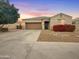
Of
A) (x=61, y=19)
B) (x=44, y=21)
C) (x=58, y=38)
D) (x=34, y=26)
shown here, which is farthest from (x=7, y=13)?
(x=58, y=38)

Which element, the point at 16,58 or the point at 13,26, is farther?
the point at 13,26

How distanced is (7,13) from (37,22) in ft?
51.5

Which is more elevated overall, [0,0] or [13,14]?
[0,0]

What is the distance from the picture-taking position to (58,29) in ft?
109

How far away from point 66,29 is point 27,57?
77.7ft

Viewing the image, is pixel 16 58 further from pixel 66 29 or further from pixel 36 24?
pixel 36 24

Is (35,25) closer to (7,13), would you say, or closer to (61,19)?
(61,19)

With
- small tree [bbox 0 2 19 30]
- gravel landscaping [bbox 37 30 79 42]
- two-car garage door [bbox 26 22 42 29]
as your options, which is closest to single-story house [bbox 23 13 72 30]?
two-car garage door [bbox 26 22 42 29]

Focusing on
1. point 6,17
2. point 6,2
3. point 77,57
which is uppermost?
point 6,2

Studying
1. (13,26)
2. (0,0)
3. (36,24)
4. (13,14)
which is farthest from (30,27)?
(0,0)

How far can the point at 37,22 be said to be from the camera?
48344 millimetres

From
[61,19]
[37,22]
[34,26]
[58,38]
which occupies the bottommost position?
[58,38]

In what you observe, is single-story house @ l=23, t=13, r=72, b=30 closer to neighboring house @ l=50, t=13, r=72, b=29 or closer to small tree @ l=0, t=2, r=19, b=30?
neighboring house @ l=50, t=13, r=72, b=29

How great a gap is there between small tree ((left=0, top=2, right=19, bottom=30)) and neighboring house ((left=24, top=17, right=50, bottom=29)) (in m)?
11.0
